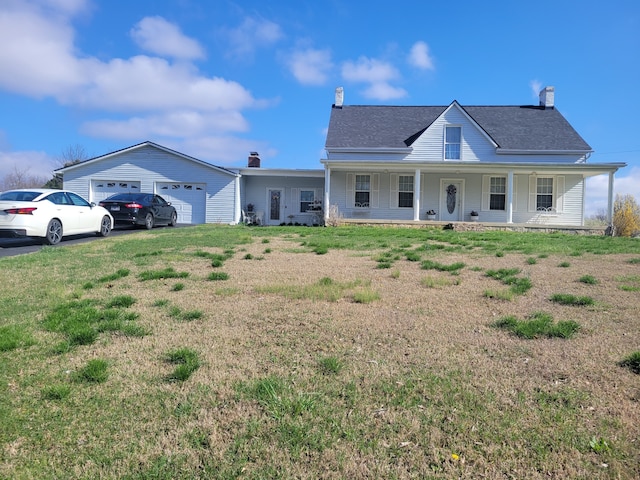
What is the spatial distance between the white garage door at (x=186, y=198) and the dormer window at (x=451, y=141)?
12839 millimetres

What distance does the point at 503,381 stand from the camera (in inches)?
117

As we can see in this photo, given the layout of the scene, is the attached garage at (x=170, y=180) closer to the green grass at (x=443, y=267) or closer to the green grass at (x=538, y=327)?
the green grass at (x=443, y=267)

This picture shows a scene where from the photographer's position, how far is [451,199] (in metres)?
21.5

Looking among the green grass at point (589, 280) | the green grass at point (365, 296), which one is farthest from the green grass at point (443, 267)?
the green grass at point (365, 296)

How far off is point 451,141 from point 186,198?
46.4ft

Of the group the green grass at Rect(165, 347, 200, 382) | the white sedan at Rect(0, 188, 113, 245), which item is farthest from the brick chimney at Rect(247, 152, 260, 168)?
the green grass at Rect(165, 347, 200, 382)

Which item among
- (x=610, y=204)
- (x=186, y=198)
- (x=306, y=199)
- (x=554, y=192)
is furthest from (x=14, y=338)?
(x=554, y=192)

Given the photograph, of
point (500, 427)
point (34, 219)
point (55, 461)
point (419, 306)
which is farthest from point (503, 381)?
point (34, 219)

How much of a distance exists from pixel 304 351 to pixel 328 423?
3.41ft

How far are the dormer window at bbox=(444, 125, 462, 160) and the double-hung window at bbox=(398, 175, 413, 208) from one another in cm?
231

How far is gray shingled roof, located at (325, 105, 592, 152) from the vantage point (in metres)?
21.9

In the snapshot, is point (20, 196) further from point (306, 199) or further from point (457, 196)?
point (457, 196)

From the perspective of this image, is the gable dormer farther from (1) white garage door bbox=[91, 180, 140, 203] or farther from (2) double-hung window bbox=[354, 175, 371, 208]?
(1) white garage door bbox=[91, 180, 140, 203]

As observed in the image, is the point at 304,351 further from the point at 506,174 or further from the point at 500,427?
the point at 506,174
